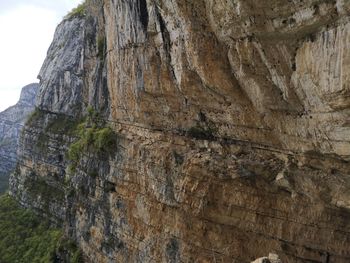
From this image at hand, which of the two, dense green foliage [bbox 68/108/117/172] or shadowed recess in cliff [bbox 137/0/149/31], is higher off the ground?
shadowed recess in cliff [bbox 137/0/149/31]

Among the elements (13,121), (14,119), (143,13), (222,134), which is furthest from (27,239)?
(14,119)

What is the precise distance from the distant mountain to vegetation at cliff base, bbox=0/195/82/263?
34600 millimetres

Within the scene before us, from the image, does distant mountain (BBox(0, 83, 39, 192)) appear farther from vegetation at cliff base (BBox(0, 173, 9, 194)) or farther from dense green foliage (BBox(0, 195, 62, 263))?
dense green foliage (BBox(0, 195, 62, 263))

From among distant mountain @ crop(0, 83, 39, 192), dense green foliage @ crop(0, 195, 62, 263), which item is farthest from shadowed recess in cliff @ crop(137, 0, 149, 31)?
distant mountain @ crop(0, 83, 39, 192)

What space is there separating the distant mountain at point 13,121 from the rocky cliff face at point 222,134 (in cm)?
4826

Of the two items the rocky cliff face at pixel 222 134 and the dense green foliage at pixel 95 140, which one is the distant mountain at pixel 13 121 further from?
the rocky cliff face at pixel 222 134

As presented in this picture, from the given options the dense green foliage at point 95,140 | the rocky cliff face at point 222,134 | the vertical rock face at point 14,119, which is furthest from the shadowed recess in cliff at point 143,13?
the vertical rock face at point 14,119

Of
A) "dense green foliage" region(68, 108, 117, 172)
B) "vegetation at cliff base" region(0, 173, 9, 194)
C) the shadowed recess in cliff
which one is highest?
the shadowed recess in cliff

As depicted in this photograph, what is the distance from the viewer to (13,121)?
241 ft

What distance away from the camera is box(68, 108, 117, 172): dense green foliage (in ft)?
55.2

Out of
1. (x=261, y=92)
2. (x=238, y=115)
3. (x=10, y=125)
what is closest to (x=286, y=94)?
Answer: (x=261, y=92)

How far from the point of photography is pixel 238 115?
1141 cm

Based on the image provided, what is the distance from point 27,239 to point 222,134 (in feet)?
60.3

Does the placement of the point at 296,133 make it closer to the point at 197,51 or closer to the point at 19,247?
the point at 197,51
